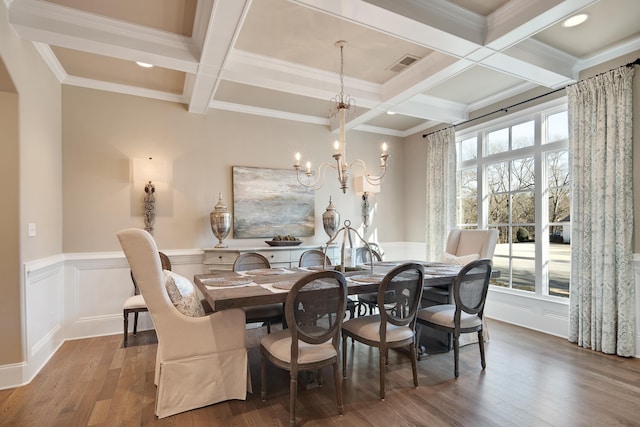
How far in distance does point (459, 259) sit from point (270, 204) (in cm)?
260

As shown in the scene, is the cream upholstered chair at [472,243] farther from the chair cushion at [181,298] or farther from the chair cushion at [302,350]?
the chair cushion at [181,298]

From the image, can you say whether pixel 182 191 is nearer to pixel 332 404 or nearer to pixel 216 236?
pixel 216 236

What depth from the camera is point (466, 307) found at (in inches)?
109

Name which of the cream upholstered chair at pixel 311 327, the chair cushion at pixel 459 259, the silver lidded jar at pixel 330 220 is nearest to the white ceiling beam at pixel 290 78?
the silver lidded jar at pixel 330 220

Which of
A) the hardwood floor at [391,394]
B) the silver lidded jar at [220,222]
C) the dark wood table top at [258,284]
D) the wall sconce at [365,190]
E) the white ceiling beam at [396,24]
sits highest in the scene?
→ the white ceiling beam at [396,24]

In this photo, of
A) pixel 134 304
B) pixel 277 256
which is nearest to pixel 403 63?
pixel 277 256

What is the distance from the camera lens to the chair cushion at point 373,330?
249 centimetres

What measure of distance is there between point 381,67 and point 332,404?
3.27m

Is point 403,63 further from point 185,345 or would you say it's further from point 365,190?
point 185,345

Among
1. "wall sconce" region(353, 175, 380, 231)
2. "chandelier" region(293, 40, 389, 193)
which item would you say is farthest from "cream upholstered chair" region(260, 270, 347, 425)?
"wall sconce" region(353, 175, 380, 231)

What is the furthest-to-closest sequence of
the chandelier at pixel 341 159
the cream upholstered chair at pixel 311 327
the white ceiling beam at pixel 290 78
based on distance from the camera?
1. the white ceiling beam at pixel 290 78
2. the chandelier at pixel 341 159
3. the cream upholstered chair at pixel 311 327

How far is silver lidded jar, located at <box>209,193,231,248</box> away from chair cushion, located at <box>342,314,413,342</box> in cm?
213

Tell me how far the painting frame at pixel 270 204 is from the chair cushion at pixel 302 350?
2491mm

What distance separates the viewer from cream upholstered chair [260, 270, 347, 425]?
2049 mm
